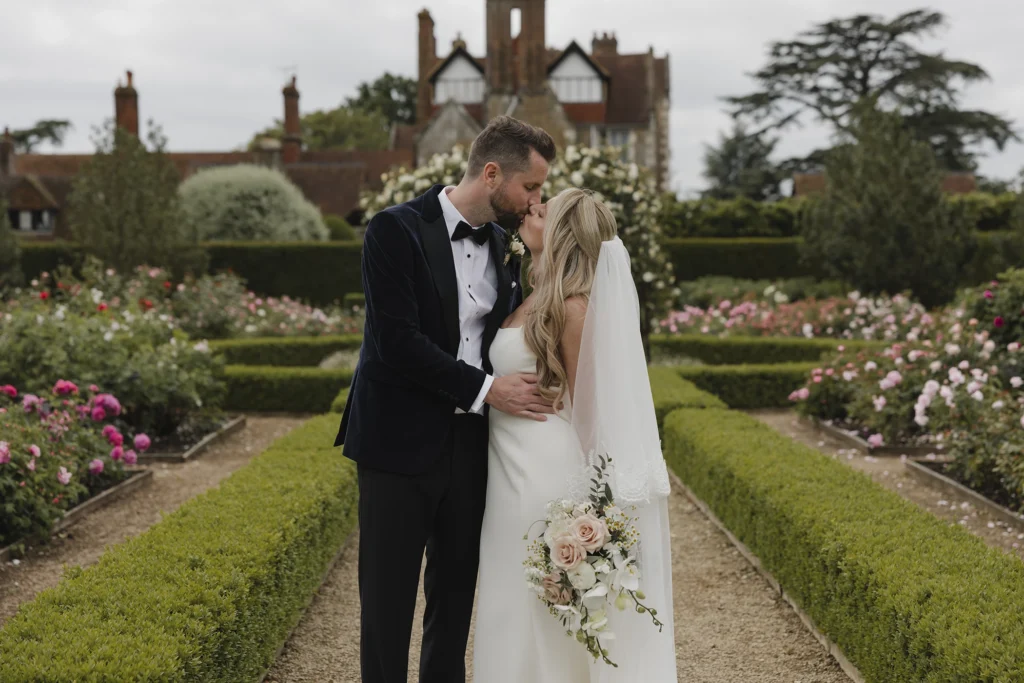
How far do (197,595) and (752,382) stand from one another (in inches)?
324

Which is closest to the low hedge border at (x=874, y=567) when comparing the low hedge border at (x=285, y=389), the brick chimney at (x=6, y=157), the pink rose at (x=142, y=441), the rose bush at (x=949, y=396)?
the rose bush at (x=949, y=396)

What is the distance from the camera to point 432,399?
303 cm

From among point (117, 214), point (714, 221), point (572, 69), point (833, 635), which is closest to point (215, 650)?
point (833, 635)

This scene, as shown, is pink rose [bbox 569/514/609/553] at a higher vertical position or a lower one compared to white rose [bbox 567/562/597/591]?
higher

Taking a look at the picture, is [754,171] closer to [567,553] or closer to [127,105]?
[127,105]

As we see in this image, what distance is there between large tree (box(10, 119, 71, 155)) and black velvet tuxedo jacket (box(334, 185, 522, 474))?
53.6 metres

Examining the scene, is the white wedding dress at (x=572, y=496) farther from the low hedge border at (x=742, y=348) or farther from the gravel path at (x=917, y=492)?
the low hedge border at (x=742, y=348)

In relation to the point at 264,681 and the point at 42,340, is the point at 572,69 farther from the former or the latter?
the point at 264,681

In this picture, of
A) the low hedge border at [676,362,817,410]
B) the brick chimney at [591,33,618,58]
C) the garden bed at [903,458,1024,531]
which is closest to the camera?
the garden bed at [903,458,1024,531]

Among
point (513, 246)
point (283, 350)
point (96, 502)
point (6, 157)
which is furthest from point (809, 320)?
point (6, 157)

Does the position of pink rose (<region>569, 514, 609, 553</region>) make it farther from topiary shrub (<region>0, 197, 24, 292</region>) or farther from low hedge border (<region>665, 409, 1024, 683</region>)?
topiary shrub (<region>0, 197, 24, 292</region>)

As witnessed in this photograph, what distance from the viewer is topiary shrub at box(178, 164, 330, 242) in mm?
22953

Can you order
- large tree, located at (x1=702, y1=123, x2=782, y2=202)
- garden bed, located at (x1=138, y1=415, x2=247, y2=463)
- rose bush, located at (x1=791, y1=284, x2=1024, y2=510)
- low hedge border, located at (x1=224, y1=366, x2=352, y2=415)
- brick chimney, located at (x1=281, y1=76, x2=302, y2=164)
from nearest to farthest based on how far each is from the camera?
1. rose bush, located at (x1=791, y1=284, x2=1024, y2=510)
2. garden bed, located at (x1=138, y1=415, x2=247, y2=463)
3. low hedge border, located at (x1=224, y1=366, x2=352, y2=415)
4. large tree, located at (x1=702, y1=123, x2=782, y2=202)
5. brick chimney, located at (x1=281, y1=76, x2=302, y2=164)

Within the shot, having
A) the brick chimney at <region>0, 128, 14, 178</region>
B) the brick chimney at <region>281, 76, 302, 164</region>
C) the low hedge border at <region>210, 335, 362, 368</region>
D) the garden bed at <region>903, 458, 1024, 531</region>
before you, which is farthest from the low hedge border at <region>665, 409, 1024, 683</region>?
the brick chimney at <region>0, 128, 14, 178</region>
